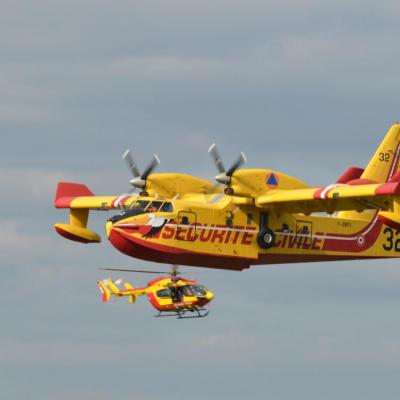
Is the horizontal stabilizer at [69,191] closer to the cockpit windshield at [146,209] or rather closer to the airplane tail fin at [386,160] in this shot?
the cockpit windshield at [146,209]

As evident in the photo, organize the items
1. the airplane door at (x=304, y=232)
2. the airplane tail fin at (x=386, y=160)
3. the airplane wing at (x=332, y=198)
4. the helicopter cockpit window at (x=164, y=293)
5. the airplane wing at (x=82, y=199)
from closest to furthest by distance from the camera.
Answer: the airplane wing at (x=332, y=198) → the airplane door at (x=304, y=232) → the airplane tail fin at (x=386, y=160) → the airplane wing at (x=82, y=199) → the helicopter cockpit window at (x=164, y=293)

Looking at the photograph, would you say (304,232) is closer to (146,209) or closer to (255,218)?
(255,218)

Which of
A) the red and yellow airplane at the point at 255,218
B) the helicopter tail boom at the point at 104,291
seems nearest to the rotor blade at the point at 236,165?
the red and yellow airplane at the point at 255,218

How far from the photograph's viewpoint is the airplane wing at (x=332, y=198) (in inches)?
2308

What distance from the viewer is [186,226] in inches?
2370

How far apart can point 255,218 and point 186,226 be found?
3.22 meters

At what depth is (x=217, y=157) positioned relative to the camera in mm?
61031

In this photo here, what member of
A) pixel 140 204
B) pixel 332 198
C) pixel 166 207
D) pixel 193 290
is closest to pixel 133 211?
pixel 140 204

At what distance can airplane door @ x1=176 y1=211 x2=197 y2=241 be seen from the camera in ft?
197

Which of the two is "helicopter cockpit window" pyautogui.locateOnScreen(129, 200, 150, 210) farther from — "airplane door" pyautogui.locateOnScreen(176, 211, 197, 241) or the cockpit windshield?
"airplane door" pyautogui.locateOnScreen(176, 211, 197, 241)

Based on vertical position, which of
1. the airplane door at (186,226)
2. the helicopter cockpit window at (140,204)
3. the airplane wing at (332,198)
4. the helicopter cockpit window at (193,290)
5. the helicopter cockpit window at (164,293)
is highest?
the helicopter cockpit window at (164,293)

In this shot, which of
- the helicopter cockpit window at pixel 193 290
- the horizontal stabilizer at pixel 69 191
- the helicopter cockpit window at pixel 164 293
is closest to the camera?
the horizontal stabilizer at pixel 69 191

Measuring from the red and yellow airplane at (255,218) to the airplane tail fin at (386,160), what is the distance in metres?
0.04

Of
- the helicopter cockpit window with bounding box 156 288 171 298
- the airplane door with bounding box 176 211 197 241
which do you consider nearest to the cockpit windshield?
the airplane door with bounding box 176 211 197 241
